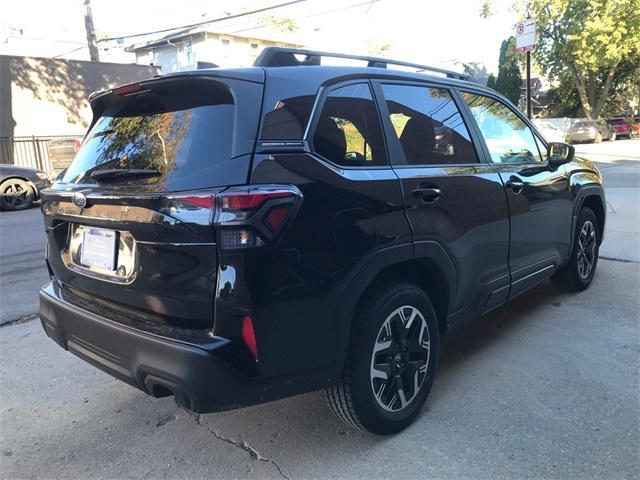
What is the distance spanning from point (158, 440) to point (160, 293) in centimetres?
105

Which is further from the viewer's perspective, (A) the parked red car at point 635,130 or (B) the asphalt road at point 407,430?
(A) the parked red car at point 635,130

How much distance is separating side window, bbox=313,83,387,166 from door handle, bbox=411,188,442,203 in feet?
0.77

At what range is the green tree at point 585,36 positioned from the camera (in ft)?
95.9

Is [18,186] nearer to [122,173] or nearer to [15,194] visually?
[15,194]

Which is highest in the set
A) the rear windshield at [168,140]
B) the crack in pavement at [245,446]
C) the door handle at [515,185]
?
the rear windshield at [168,140]

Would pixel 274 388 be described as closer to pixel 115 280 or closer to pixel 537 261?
pixel 115 280

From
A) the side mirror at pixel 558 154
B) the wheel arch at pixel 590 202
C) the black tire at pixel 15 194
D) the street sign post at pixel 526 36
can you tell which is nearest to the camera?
the side mirror at pixel 558 154

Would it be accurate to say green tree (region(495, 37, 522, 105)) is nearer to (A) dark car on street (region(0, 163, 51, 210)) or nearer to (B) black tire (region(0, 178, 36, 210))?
(A) dark car on street (region(0, 163, 51, 210))

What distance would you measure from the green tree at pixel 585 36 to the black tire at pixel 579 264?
27705mm

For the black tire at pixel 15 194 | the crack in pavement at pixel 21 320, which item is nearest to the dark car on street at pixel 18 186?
the black tire at pixel 15 194

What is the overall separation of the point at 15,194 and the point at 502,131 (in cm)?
1131

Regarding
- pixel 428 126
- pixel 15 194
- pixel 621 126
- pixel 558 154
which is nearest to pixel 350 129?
pixel 428 126

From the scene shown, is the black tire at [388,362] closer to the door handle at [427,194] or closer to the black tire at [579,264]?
the door handle at [427,194]

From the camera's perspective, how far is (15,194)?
11766 millimetres
